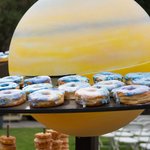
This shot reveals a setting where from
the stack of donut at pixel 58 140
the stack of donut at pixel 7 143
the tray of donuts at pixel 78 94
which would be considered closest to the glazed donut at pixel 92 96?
the tray of donuts at pixel 78 94

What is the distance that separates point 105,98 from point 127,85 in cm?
33

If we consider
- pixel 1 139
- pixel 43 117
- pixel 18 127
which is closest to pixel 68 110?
pixel 43 117

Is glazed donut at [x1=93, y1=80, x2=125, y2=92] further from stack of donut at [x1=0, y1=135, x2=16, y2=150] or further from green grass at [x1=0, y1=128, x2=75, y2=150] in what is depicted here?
green grass at [x1=0, y1=128, x2=75, y2=150]

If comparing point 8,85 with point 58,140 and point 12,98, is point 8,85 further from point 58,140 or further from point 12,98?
point 58,140

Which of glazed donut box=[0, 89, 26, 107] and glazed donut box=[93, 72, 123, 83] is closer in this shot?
glazed donut box=[0, 89, 26, 107]

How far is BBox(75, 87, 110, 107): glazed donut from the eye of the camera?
2639 mm

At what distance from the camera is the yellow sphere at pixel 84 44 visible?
3217 millimetres

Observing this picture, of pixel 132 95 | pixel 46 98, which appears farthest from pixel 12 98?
pixel 132 95

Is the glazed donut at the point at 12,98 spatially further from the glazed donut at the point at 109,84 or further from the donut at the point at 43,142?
the donut at the point at 43,142

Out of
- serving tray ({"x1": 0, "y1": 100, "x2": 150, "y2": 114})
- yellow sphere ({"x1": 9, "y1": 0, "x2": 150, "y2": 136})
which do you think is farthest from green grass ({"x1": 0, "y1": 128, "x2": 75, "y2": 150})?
serving tray ({"x1": 0, "y1": 100, "x2": 150, "y2": 114})

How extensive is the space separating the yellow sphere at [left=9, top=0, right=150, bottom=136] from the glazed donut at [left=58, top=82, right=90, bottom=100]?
9.5 inches

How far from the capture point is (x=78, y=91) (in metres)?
2.77

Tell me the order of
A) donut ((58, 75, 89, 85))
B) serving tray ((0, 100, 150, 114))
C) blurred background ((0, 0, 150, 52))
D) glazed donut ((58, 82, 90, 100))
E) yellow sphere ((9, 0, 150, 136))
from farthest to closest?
1. blurred background ((0, 0, 150, 52))
2. yellow sphere ((9, 0, 150, 136))
3. donut ((58, 75, 89, 85))
4. glazed donut ((58, 82, 90, 100))
5. serving tray ((0, 100, 150, 114))

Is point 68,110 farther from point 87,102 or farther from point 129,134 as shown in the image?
point 129,134
